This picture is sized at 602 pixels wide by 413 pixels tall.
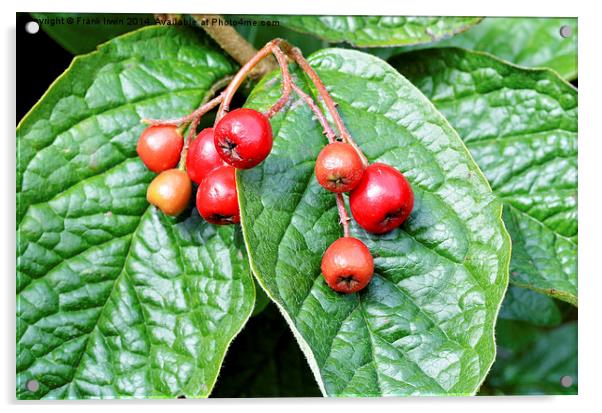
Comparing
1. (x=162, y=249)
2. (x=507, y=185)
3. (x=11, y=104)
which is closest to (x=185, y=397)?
(x=162, y=249)

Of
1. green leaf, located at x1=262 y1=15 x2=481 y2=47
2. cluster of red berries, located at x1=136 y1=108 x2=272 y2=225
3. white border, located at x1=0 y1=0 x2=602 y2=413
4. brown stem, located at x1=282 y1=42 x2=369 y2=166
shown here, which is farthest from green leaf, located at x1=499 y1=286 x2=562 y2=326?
cluster of red berries, located at x1=136 y1=108 x2=272 y2=225

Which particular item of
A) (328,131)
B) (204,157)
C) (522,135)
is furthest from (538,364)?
(204,157)

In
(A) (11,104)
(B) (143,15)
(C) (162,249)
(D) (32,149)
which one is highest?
(B) (143,15)

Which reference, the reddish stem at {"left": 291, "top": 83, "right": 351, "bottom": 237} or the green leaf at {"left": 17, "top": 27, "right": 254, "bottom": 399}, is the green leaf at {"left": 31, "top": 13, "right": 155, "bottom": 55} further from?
the reddish stem at {"left": 291, "top": 83, "right": 351, "bottom": 237}

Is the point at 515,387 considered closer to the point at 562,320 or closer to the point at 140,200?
the point at 562,320

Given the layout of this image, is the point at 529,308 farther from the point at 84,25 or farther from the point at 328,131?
the point at 84,25
